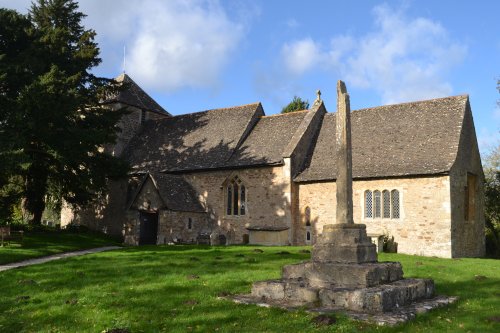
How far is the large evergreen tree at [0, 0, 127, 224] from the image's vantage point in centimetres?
2499

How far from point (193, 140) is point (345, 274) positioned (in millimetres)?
25858

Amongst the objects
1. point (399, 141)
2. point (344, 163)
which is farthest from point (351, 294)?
point (399, 141)

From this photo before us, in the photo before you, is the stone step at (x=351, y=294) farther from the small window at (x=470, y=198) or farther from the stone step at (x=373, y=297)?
the small window at (x=470, y=198)

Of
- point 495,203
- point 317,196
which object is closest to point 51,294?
point 317,196

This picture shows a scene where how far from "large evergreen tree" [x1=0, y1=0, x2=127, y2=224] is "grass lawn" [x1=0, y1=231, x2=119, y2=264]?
3225mm

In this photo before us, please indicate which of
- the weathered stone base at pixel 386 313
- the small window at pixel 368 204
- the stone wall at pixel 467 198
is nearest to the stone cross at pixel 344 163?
the weathered stone base at pixel 386 313

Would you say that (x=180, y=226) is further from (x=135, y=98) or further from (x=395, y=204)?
(x=135, y=98)

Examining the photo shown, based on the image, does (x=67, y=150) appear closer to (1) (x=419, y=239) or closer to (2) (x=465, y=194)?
(1) (x=419, y=239)

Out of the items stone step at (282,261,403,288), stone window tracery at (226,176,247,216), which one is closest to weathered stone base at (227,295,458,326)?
stone step at (282,261,403,288)

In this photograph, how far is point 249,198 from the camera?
101 feet

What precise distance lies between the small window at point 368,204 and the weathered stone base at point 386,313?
50.5ft

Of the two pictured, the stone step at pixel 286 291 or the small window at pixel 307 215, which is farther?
the small window at pixel 307 215

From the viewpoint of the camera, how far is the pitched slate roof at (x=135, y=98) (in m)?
39.3

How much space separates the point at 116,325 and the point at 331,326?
13.6 ft
